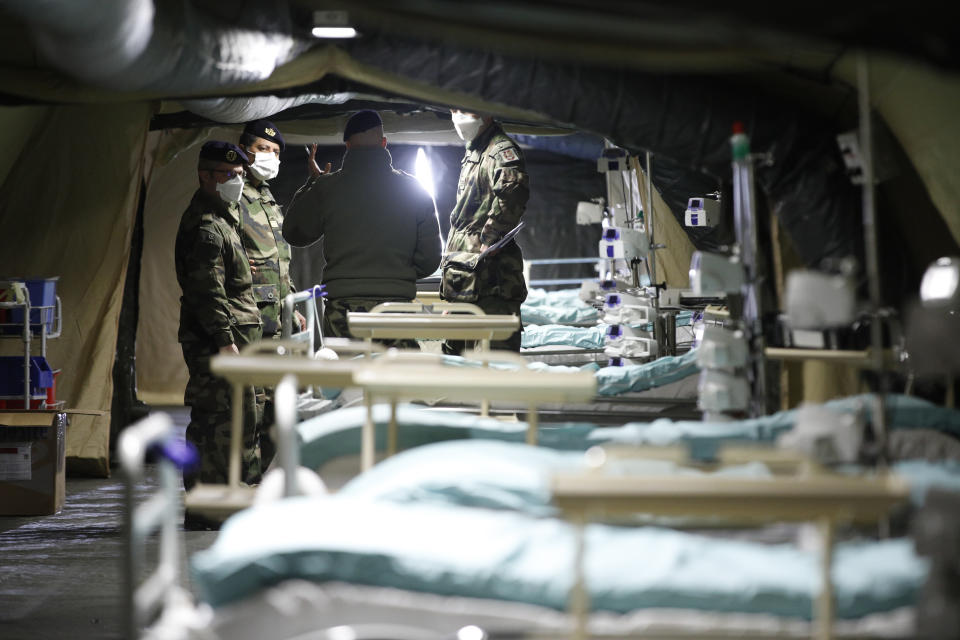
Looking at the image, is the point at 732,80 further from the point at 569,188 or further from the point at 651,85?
the point at 569,188

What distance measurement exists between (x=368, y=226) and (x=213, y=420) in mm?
1094

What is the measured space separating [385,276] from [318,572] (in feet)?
9.55

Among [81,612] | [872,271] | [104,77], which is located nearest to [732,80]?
[872,271]

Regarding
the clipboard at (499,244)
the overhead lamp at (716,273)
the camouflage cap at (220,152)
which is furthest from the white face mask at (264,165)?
the overhead lamp at (716,273)

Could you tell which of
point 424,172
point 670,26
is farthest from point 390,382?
point 424,172

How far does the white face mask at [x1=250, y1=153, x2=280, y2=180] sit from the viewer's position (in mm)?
5023

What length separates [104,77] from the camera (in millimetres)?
3125

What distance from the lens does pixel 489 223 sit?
5160mm

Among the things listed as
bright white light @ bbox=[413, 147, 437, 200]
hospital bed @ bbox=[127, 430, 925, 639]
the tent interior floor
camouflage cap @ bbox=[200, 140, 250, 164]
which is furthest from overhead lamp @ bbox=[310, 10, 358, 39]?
bright white light @ bbox=[413, 147, 437, 200]

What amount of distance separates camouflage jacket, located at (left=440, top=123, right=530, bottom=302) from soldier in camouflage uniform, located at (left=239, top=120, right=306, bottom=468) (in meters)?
0.79

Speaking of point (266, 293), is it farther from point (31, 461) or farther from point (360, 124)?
point (31, 461)

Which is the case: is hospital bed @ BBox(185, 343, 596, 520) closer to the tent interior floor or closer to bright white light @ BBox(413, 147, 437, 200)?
the tent interior floor

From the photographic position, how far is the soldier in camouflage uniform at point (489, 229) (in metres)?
5.14

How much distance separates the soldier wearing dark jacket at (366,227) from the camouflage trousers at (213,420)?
1.86 ft
